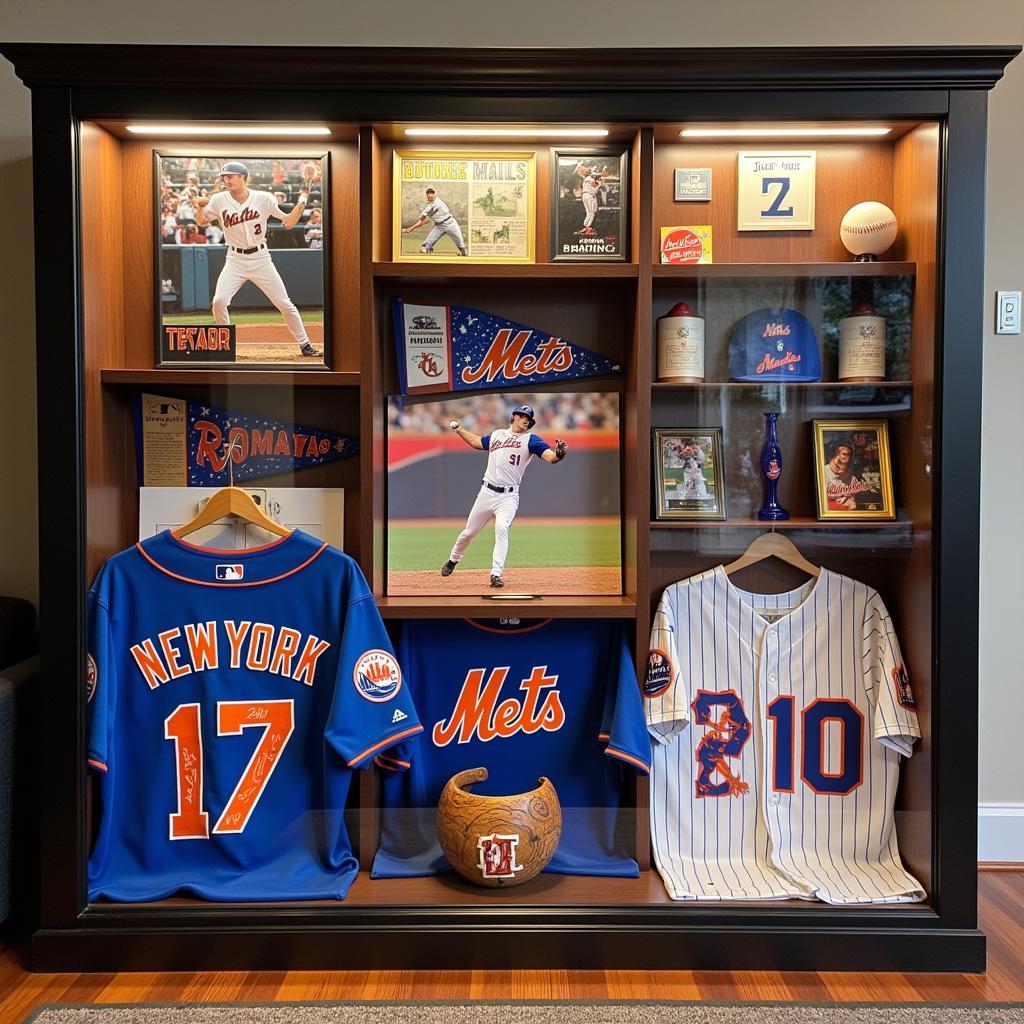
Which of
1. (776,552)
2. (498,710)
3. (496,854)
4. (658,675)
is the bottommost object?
(496,854)

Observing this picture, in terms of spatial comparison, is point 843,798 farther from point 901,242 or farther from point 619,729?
point 901,242

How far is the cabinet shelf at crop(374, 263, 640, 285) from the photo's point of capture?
76.6 inches

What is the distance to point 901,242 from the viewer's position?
2027mm

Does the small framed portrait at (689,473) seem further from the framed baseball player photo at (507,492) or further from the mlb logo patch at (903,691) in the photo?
the mlb logo patch at (903,691)

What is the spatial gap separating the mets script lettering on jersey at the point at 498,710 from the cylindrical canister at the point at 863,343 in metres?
1.04

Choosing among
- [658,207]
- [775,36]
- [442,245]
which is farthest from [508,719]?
[775,36]

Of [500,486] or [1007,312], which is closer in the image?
[500,486]

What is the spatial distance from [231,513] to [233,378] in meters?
0.32

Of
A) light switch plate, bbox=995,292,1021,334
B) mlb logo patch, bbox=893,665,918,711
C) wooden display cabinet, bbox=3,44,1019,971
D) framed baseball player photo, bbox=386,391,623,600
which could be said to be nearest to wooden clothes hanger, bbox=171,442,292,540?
wooden display cabinet, bbox=3,44,1019,971

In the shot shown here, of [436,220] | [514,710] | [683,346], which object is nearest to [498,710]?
[514,710]

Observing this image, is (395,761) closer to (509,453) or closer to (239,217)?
(509,453)

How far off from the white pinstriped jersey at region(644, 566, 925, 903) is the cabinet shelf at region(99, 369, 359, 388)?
959 millimetres

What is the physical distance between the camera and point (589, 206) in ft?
6.71

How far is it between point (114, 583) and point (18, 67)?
1110 millimetres
